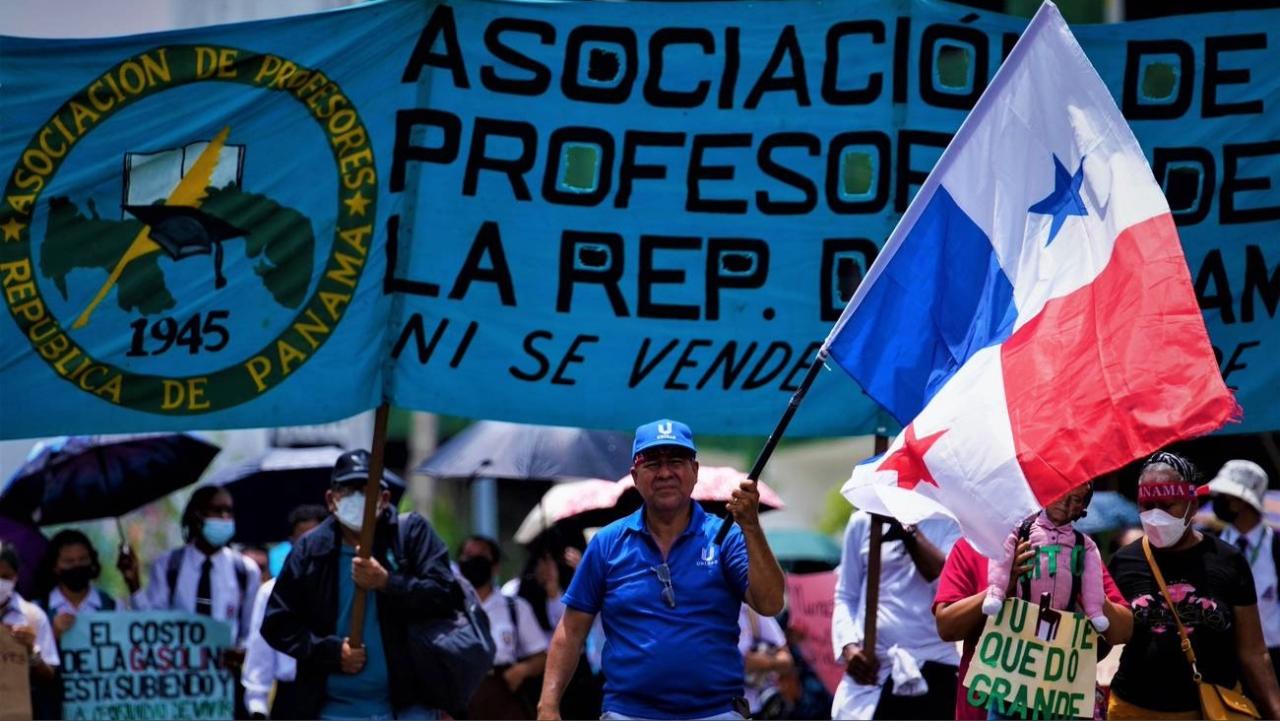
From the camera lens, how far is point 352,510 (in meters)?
9.63

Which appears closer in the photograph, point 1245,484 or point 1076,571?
point 1076,571

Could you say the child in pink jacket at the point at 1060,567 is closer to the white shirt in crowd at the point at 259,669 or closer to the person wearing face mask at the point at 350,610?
the person wearing face mask at the point at 350,610

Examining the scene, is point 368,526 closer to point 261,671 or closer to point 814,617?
point 261,671

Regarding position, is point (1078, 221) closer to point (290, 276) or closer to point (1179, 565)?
point (1179, 565)

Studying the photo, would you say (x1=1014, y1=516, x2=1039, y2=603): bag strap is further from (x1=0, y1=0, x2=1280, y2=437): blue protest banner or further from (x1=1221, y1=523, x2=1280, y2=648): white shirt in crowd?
(x1=1221, y1=523, x2=1280, y2=648): white shirt in crowd

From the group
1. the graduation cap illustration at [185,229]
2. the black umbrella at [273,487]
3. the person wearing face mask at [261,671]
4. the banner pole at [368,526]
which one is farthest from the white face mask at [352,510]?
the black umbrella at [273,487]

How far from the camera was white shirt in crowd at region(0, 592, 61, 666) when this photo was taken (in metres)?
11.1

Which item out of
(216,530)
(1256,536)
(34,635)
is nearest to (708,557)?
(34,635)

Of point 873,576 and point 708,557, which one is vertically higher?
point 708,557

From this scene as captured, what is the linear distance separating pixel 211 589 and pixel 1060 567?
22.3 ft

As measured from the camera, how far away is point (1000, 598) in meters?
7.75

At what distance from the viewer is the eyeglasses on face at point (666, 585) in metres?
8.03

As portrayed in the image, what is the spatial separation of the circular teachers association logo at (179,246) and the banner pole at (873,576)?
104 inches

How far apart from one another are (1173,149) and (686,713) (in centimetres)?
388
